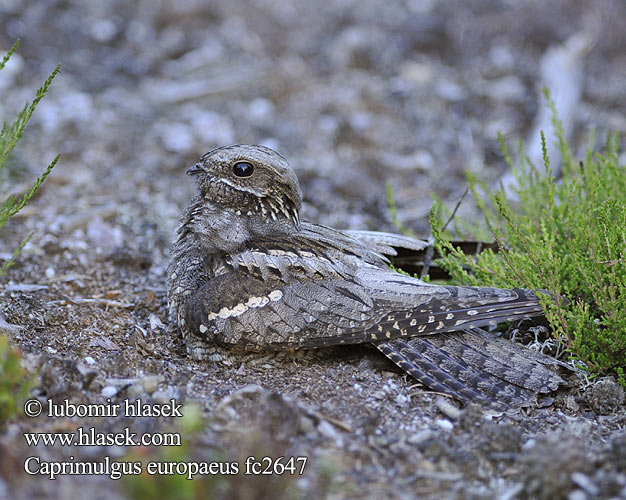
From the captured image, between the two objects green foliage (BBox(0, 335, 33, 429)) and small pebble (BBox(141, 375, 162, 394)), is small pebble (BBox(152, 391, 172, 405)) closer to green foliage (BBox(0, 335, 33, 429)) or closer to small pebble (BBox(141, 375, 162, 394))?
small pebble (BBox(141, 375, 162, 394))

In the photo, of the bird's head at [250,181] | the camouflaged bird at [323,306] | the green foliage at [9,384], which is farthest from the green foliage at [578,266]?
the green foliage at [9,384]

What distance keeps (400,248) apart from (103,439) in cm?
207

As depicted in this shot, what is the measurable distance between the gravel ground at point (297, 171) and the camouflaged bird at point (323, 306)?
6.1 inches

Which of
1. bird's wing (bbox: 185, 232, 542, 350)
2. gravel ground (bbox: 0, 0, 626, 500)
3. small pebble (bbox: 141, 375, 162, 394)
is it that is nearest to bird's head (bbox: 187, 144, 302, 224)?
bird's wing (bbox: 185, 232, 542, 350)

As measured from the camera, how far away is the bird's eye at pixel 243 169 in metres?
3.43

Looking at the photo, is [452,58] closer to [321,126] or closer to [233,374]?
[321,126]

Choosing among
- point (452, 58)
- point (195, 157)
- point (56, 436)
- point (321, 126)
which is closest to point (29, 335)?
Answer: point (56, 436)

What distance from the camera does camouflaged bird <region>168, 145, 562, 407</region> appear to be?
10.3 ft

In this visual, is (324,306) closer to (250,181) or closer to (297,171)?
(250,181)

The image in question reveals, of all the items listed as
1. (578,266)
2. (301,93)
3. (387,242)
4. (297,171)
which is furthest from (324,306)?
(301,93)

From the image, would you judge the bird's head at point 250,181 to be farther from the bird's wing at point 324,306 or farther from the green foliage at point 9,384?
the green foliage at point 9,384

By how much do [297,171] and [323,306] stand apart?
267cm

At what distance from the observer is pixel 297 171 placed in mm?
5672

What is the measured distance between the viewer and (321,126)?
6293 millimetres
